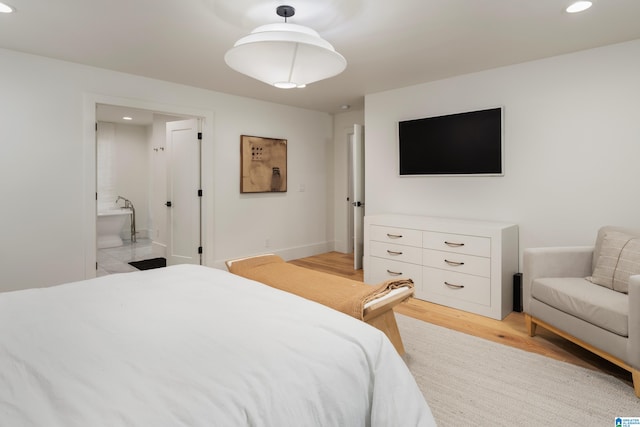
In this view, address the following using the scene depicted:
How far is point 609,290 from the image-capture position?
2.35 metres

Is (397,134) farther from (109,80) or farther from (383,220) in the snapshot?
(109,80)

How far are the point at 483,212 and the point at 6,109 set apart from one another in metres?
4.69

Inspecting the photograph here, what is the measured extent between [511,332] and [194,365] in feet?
8.90

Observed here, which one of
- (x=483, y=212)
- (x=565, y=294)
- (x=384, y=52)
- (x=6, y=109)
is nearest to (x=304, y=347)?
(x=565, y=294)

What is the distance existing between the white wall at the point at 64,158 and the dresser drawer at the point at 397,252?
200 centimetres

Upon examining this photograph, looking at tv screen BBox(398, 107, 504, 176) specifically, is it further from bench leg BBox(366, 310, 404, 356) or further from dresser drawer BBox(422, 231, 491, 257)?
bench leg BBox(366, 310, 404, 356)

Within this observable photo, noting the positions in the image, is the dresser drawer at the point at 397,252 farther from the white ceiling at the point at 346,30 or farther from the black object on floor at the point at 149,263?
the black object on floor at the point at 149,263

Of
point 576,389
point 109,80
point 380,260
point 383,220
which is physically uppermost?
point 109,80

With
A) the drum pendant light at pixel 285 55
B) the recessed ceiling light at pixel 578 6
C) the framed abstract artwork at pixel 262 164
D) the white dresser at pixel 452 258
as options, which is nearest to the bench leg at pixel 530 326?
the white dresser at pixel 452 258

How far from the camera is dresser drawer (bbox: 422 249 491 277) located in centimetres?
321

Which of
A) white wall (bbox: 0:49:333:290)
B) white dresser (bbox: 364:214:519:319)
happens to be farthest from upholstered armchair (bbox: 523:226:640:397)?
white wall (bbox: 0:49:333:290)

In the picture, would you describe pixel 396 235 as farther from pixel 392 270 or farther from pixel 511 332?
pixel 511 332

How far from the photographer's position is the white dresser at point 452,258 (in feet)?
10.4

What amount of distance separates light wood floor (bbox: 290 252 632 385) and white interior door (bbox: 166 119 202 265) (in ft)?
9.02
